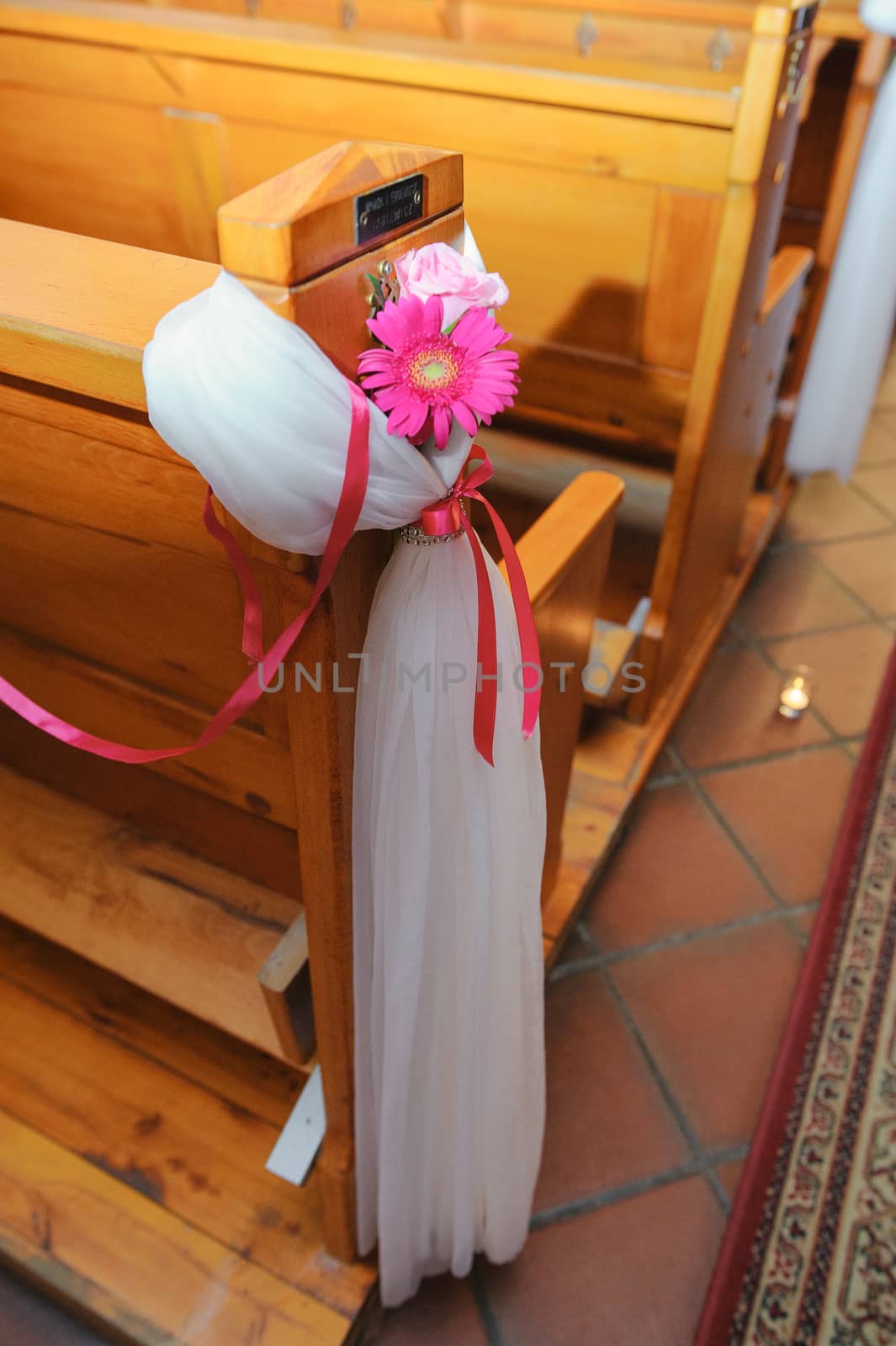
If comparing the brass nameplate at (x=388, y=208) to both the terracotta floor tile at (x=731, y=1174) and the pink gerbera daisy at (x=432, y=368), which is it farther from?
the terracotta floor tile at (x=731, y=1174)

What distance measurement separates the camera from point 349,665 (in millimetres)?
777

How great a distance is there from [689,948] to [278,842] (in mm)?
920

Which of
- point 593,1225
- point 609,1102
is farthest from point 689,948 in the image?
point 593,1225

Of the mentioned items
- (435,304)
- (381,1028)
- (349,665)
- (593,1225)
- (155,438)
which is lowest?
(593,1225)

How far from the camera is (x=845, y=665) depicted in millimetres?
2387

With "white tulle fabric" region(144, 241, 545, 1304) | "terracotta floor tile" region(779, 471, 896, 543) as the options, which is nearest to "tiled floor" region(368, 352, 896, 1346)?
"white tulle fabric" region(144, 241, 545, 1304)

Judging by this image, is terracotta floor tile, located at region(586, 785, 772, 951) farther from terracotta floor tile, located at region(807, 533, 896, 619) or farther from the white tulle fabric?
terracotta floor tile, located at region(807, 533, 896, 619)

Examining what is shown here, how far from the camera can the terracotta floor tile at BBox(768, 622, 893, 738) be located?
226 cm

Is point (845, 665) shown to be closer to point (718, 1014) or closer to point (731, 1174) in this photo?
point (718, 1014)

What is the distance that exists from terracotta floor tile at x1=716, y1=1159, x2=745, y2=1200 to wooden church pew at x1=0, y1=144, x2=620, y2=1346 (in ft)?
1.36

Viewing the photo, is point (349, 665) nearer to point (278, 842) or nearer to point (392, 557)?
point (392, 557)

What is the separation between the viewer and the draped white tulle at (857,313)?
2.12 meters

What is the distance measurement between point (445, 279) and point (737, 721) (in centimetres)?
178

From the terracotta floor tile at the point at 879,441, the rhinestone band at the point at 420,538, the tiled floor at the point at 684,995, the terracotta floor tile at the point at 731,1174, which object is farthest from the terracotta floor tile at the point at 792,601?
the rhinestone band at the point at 420,538
